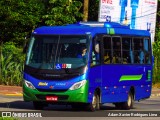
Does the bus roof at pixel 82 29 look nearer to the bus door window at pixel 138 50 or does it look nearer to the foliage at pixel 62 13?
the bus door window at pixel 138 50

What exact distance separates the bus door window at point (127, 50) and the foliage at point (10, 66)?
40.5 ft

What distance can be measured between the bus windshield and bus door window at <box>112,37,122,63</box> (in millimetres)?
1857

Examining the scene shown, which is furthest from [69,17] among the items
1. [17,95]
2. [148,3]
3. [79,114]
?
[79,114]

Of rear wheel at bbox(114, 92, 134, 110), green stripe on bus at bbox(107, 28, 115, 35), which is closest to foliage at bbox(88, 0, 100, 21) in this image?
rear wheel at bbox(114, 92, 134, 110)

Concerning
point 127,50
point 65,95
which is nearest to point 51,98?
point 65,95

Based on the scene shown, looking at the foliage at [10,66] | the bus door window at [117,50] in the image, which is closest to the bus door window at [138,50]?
the bus door window at [117,50]

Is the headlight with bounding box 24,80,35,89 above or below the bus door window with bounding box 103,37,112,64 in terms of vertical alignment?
below

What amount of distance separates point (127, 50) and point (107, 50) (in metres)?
1.45

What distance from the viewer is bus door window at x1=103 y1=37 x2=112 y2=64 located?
2295 centimetres

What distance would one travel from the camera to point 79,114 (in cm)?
2109

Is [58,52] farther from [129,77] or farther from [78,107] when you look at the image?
[129,77]

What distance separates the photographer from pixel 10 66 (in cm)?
3644

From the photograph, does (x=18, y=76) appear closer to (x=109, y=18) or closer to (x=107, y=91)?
(x=109, y=18)

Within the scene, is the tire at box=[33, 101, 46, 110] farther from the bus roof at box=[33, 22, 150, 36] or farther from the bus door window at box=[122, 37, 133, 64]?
the bus door window at box=[122, 37, 133, 64]
